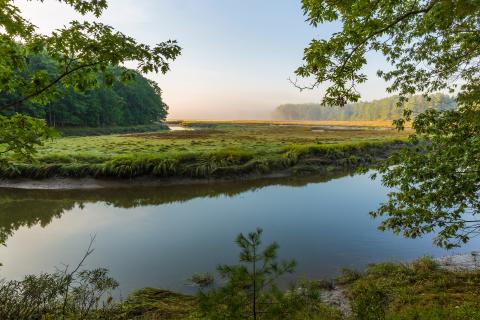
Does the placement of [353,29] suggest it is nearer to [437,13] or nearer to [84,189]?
[437,13]

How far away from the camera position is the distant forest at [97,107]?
53.4m

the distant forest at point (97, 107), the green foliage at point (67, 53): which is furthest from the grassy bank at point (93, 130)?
the green foliage at point (67, 53)

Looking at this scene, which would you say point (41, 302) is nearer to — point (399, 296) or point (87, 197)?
point (399, 296)

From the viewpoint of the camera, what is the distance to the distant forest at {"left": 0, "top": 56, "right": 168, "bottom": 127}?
53375 mm

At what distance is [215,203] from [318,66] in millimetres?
12283

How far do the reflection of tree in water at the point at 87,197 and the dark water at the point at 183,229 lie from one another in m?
0.06

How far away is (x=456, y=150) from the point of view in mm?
6422

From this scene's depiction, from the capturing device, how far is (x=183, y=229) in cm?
1287

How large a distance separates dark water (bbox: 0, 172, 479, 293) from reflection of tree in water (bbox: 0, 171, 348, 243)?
0.06 meters

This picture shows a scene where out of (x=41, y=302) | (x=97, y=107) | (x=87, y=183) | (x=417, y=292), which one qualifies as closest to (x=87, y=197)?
(x=87, y=183)

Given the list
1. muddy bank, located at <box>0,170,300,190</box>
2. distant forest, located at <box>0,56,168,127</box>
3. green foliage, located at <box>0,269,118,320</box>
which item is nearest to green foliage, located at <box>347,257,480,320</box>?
green foliage, located at <box>0,269,118,320</box>

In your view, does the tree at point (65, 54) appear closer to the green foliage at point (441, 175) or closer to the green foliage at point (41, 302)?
the green foliage at point (41, 302)

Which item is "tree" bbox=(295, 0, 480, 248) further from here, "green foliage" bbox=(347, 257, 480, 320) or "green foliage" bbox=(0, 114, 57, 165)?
"green foliage" bbox=(0, 114, 57, 165)

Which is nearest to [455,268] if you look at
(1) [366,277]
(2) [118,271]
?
(1) [366,277]
